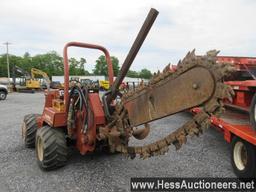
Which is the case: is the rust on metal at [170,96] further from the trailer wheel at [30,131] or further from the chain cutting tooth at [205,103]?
the trailer wheel at [30,131]

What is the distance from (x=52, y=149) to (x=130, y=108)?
1.72 meters

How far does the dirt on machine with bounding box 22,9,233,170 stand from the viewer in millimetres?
2283

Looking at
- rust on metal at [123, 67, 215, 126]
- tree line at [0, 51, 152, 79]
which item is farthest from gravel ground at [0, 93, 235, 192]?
tree line at [0, 51, 152, 79]

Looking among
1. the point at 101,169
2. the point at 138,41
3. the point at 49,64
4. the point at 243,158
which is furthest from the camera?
the point at 49,64

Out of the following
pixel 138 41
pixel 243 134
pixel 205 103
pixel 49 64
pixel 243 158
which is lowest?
pixel 243 158

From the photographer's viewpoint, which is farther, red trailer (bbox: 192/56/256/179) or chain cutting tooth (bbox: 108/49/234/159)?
red trailer (bbox: 192/56/256/179)

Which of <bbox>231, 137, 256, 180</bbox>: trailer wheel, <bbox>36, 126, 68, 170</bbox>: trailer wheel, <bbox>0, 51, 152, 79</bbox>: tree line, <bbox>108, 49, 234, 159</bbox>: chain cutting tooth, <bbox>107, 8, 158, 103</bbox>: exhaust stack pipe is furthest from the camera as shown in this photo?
<bbox>0, 51, 152, 79</bbox>: tree line

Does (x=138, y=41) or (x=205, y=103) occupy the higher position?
(x=138, y=41)

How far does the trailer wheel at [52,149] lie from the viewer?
4305 millimetres

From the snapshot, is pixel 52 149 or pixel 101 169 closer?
pixel 52 149

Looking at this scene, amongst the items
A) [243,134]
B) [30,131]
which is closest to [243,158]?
[243,134]

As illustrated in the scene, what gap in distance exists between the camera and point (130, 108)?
328 cm

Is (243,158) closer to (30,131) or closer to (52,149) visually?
(52,149)

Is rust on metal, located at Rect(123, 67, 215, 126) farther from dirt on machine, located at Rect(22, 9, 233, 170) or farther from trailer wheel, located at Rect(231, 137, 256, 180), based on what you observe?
trailer wheel, located at Rect(231, 137, 256, 180)
